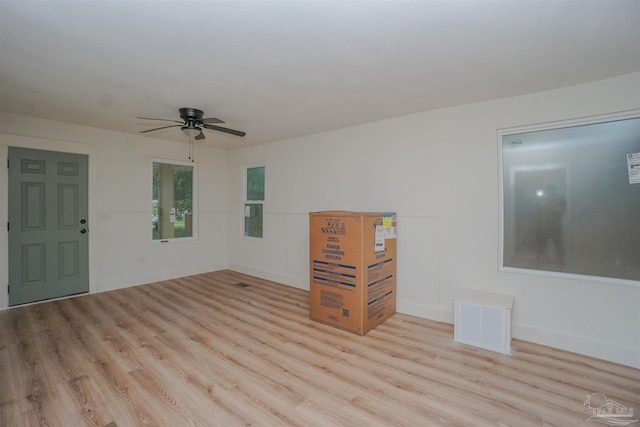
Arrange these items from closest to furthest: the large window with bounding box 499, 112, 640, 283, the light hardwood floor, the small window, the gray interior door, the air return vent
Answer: the light hardwood floor → the large window with bounding box 499, 112, 640, 283 → the air return vent → the gray interior door → the small window

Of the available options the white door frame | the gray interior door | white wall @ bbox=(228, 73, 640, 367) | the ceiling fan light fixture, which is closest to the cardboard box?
white wall @ bbox=(228, 73, 640, 367)

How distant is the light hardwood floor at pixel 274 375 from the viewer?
1923 mm

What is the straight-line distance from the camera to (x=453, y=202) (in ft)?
11.1

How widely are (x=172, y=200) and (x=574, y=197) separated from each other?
5766mm

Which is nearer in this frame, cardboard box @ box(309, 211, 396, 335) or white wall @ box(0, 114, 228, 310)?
cardboard box @ box(309, 211, 396, 335)

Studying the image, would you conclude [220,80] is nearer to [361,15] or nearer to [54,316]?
[361,15]

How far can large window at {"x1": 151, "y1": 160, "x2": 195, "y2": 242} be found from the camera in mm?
5199

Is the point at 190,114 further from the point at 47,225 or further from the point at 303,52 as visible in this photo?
the point at 47,225

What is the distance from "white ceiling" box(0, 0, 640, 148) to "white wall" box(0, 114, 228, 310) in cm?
64

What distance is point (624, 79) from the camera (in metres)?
2.54

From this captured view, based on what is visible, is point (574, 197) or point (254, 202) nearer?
point (574, 197)

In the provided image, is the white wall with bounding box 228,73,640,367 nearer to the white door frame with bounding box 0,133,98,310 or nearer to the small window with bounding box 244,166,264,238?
the small window with bounding box 244,166,264,238

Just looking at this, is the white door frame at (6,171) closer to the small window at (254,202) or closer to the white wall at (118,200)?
the white wall at (118,200)

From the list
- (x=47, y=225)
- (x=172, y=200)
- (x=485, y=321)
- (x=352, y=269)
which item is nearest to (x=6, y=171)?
(x=47, y=225)
